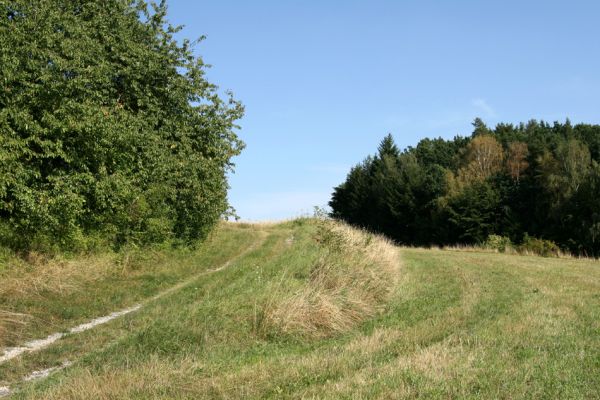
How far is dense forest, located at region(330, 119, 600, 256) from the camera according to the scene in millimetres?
52562

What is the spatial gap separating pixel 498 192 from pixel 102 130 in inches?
2156

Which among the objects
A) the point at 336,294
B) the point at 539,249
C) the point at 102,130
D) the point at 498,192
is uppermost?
the point at 498,192

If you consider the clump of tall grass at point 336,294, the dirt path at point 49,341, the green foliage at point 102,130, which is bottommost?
the dirt path at point 49,341

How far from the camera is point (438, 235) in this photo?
6756 cm

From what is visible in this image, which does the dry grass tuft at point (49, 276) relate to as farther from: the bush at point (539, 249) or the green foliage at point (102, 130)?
the bush at point (539, 249)

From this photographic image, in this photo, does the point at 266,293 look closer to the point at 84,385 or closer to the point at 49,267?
the point at 84,385

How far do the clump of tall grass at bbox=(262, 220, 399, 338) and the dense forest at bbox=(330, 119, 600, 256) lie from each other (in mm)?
31232

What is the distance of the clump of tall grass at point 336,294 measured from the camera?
9484mm

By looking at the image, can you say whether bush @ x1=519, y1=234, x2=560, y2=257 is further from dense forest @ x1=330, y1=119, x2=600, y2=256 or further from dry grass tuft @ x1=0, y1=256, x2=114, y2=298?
dry grass tuft @ x1=0, y1=256, x2=114, y2=298

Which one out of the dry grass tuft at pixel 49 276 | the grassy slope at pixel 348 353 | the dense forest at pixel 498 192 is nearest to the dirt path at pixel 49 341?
the grassy slope at pixel 348 353

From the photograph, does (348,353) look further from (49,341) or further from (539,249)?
(539,249)

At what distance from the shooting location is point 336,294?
1123 cm

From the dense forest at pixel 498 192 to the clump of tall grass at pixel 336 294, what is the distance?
31232mm

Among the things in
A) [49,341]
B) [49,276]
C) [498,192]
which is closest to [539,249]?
[498,192]
